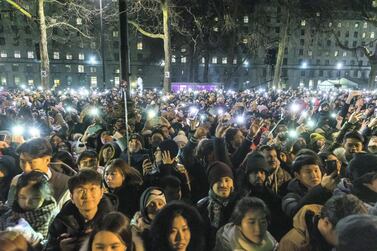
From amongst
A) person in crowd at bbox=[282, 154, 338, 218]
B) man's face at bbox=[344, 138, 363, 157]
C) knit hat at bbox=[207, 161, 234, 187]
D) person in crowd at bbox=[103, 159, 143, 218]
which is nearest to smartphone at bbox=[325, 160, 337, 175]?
person in crowd at bbox=[282, 154, 338, 218]

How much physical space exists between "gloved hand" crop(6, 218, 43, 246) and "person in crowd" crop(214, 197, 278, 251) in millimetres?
1489

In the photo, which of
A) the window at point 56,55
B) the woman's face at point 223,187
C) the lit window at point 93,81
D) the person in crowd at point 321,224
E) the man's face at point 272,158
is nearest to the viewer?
the person in crowd at point 321,224

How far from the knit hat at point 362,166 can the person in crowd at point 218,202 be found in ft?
4.04

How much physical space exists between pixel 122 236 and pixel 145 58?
252 ft

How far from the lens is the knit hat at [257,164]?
4156mm

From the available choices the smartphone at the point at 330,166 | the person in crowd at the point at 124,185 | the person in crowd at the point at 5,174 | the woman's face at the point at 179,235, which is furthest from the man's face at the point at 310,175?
the person in crowd at the point at 5,174

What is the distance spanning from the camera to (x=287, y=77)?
8869 cm

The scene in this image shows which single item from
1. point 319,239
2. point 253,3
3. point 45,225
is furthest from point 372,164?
point 253,3

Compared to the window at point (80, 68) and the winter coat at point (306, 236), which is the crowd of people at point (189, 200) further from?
the window at point (80, 68)

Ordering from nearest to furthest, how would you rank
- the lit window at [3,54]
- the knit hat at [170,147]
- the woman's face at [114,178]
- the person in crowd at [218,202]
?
the person in crowd at [218,202], the woman's face at [114,178], the knit hat at [170,147], the lit window at [3,54]

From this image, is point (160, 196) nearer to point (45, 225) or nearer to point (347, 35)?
point (45, 225)

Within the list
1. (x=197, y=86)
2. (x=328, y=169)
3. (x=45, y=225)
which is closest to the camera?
(x=45, y=225)

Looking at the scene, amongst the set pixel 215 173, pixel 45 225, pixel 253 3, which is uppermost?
pixel 253 3

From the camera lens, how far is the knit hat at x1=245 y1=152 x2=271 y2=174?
4156mm
